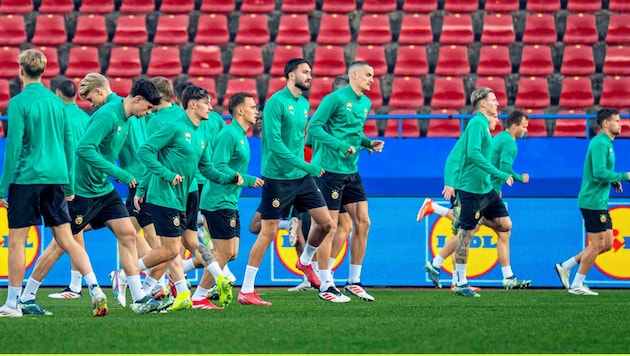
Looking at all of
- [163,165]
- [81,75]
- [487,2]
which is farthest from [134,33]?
[163,165]

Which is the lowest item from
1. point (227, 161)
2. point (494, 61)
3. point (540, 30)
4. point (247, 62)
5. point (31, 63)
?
point (227, 161)

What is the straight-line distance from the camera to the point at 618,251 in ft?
43.5

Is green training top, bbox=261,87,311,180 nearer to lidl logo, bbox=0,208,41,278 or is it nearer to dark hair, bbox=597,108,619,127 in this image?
dark hair, bbox=597,108,619,127

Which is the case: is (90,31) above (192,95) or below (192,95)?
above

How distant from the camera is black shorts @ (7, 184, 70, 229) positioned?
8.07 meters

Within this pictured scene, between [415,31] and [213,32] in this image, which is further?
[213,32]

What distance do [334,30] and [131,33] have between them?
3.48 m

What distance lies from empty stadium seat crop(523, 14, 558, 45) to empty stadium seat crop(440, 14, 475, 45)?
3.01 feet

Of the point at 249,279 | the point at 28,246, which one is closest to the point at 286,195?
the point at 249,279

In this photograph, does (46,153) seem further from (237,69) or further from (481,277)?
(237,69)

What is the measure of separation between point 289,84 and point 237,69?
906cm

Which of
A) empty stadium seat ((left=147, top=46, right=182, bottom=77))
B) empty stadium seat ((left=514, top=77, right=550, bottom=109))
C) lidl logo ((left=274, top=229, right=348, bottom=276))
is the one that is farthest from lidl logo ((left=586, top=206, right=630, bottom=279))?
empty stadium seat ((left=147, top=46, right=182, bottom=77))

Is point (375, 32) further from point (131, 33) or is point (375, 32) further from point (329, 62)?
point (131, 33)

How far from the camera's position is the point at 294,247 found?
13383mm
